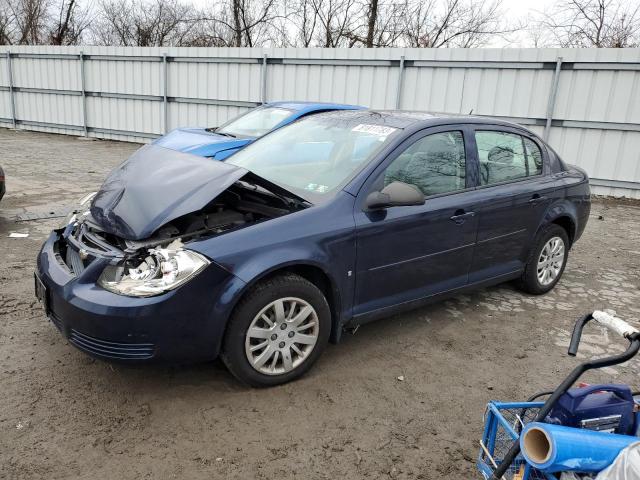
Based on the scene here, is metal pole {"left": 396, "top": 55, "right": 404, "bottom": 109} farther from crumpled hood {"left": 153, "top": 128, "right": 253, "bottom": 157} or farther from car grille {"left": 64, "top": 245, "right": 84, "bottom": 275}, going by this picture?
car grille {"left": 64, "top": 245, "right": 84, "bottom": 275}

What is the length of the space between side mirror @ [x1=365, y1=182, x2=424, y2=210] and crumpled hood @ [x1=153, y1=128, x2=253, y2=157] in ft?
14.5

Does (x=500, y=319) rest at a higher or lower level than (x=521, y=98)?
lower

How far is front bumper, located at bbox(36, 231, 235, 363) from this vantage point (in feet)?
9.02

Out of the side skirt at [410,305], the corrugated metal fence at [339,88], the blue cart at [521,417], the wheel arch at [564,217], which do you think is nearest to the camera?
the blue cart at [521,417]

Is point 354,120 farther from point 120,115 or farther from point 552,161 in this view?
point 120,115

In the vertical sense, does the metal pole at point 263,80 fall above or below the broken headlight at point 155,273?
above

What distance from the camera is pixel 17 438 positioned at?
268cm

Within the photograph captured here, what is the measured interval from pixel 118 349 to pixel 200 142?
17.8ft

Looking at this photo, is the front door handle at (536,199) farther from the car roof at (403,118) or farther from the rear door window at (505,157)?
the car roof at (403,118)

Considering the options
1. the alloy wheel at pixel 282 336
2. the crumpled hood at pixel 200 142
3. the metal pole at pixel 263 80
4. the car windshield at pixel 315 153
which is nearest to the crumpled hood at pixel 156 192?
the car windshield at pixel 315 153

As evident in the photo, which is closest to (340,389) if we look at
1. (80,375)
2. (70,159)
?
(80,375)

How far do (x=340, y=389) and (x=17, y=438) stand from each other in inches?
68.2

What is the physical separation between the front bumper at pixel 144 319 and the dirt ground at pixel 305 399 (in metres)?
0.37

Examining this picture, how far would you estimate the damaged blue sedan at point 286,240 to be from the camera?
2.83 metres
